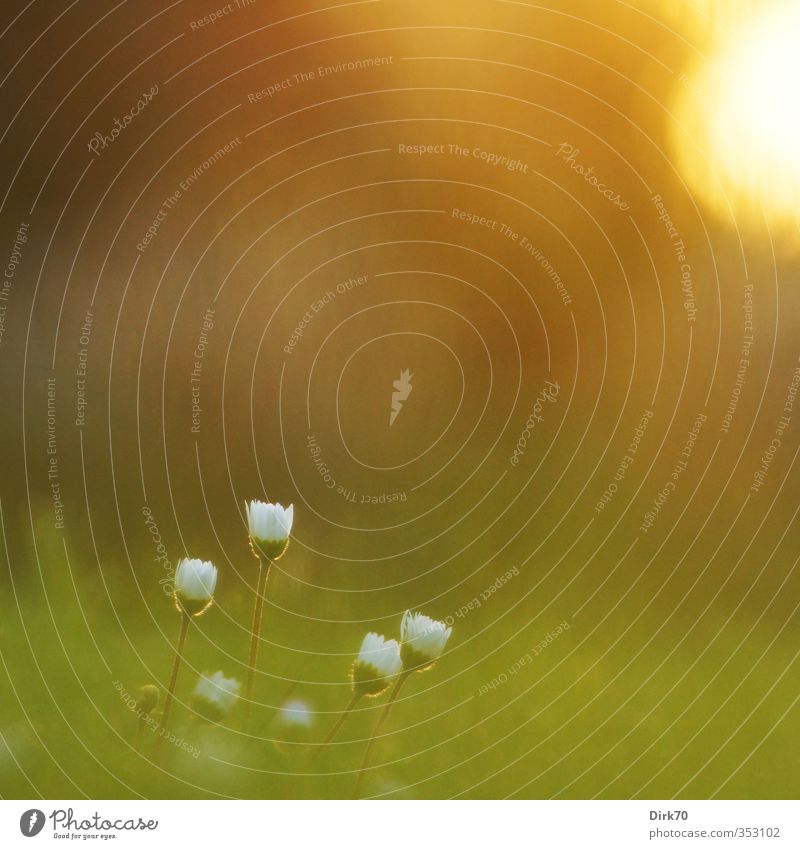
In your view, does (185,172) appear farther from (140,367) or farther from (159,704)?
(159,704)

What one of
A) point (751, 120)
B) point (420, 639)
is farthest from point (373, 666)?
point (751, 120)

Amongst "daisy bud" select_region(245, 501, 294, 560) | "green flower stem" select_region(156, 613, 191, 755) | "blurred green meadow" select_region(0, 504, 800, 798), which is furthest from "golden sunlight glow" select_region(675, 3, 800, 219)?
"green flower stem" select_region(156, 613, 191, 755)

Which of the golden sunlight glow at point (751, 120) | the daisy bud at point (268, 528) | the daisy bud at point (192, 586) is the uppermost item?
the golden sunlight glow at point (751, 120)

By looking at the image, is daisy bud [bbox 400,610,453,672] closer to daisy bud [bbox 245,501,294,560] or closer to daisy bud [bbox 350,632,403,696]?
daisy bud [bbox 350,632,403,696]

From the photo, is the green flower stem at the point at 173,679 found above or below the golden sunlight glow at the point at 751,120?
below

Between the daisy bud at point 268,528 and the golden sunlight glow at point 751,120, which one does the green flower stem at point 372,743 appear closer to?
the daisy bud at point 268,528

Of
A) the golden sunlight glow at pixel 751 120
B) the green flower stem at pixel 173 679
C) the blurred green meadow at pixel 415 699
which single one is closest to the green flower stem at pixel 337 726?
the blurred green meadow at pixel 415 699
